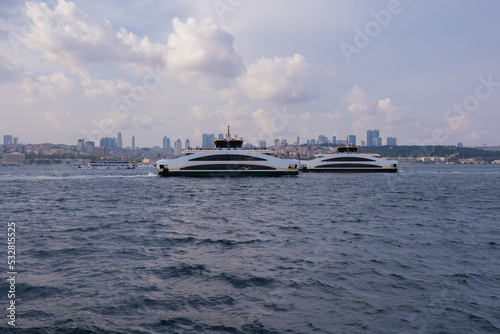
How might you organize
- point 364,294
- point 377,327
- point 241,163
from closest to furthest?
1. point 377,327
2. point 364,294
3. point 241,163

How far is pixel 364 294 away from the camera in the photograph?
9539 mm

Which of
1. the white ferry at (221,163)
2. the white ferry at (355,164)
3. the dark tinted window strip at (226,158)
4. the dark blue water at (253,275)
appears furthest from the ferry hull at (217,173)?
the dark blue water at (253,275)

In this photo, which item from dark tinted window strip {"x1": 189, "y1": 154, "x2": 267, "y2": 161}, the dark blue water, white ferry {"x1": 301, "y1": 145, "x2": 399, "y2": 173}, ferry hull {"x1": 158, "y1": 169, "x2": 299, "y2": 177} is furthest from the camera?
white ferry {"x1": 301, "y1": 145, "x2": 399, "y2": 173}

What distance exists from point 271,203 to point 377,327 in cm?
2278

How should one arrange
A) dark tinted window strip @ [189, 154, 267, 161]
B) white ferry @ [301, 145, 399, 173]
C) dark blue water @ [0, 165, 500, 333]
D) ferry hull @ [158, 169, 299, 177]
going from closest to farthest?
dark blue water @ [0, 165, 500, 333]
ferry hull @ [158, 169, 299, 177]
dark tinted window strip @ [189, 154, 267, 161]
white ferry @ [301, 145, 399, 173]

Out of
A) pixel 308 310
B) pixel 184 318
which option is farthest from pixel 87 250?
pixel 308 310

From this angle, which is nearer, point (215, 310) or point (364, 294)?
point (215, 310)

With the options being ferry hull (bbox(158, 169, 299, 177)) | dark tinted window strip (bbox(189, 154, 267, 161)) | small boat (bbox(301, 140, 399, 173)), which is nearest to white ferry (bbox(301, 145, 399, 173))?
small boat (bbox(301, 140, 399, 173))

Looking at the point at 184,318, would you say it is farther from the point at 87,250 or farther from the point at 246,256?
the point at 87,250

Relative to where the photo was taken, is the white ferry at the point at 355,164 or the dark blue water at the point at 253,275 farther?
the white ferry at the point at 355,164

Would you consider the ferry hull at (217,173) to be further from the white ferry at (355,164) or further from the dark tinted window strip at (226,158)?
the white ferry at (355,164)

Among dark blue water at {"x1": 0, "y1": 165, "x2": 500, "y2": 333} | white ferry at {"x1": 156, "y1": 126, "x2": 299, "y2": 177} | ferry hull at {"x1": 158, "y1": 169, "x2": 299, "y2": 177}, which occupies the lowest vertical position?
dark blue water at {"x1": 0, "y1": 165, "x2": 500, "y2": 333}

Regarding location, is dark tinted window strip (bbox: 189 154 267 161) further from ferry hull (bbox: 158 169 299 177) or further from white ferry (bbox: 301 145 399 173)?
white ferry (bbox: 301 145 399 173)

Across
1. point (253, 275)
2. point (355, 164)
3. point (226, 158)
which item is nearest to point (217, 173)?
point (226, 158)
